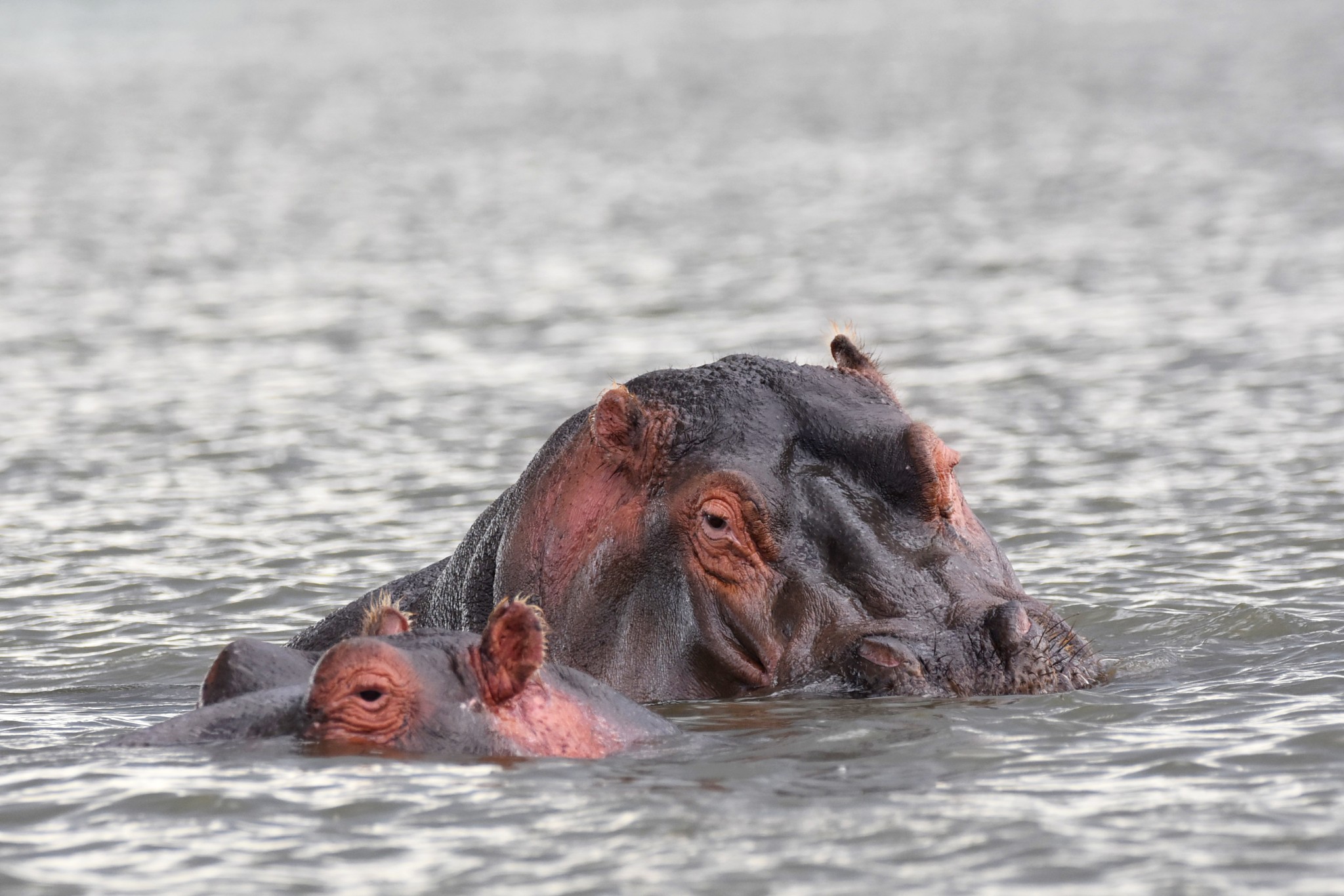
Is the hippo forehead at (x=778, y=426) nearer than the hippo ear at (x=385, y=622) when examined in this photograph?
No

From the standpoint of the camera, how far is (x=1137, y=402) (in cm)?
1528

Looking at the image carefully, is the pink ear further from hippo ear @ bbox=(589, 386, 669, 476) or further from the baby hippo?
the baby hippo

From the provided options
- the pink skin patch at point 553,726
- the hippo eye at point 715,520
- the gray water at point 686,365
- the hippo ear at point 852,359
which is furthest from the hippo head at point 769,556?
the pink skin patch at point 553,726

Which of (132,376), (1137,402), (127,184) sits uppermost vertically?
(127,184)

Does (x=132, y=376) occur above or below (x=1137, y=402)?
above

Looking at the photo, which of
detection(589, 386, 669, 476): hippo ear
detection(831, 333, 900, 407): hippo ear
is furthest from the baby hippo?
detection(831, 333, 900, 407): hippo ear

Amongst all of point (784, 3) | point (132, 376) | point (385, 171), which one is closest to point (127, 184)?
point (385, 171)

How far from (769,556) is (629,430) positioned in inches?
28.7

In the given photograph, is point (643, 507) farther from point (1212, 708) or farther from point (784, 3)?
point (784, 3)

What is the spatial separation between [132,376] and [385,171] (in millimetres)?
17169

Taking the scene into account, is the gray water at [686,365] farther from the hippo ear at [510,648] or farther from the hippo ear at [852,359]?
the hippo ear at [852,359]

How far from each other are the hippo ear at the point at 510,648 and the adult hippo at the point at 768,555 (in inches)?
41.5

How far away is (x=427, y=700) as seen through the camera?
686 cm

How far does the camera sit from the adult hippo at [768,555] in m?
7.66
